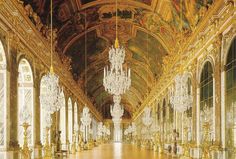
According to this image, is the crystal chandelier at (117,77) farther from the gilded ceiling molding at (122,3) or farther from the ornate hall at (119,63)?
the gilded ceiling molding at (122,3)

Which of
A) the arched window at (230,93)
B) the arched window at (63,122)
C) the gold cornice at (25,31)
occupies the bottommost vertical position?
the arched window at (63,122)

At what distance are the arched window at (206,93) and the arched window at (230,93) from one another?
205 cm

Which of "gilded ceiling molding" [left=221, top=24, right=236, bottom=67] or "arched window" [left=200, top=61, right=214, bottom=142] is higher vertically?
"gilded ceiling molding" [left=221, top=24, right=236, bottom=67]

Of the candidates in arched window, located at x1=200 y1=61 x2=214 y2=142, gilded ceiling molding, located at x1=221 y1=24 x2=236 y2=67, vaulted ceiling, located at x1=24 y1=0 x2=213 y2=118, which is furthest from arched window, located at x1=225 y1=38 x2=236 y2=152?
vaulted ceiling, located at x1=24 y1=0 x2=213 y2=118

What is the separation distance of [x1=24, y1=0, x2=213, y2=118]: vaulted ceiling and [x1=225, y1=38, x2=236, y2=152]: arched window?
269cm

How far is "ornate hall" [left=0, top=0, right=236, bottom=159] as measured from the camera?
1203 centimetres

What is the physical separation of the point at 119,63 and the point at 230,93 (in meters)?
3.67

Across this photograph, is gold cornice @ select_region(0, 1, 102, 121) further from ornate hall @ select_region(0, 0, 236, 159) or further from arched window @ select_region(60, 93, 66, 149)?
arched window @ select_region(60, 93, 66, 149)

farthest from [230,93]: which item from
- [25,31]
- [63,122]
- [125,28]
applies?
[63,122]

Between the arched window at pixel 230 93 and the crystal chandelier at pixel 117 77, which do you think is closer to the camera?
the arched window at pixel 230 93

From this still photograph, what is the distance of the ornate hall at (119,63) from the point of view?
39.5 ft

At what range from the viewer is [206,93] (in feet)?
49.3

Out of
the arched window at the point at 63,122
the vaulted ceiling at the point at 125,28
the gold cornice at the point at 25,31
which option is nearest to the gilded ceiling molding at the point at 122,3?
the vaulted ceiling at the point at 125,28

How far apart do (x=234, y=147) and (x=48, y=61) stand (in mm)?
11384
